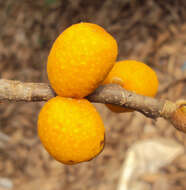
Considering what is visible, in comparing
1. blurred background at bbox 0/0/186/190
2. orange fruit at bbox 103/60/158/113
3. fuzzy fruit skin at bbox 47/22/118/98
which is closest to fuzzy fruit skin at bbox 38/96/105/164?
fuzzy fruit skin at bbox 47/22/118/98

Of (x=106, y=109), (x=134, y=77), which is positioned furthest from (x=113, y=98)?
(x=106, y=109)

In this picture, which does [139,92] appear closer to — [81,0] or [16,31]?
[81,0]

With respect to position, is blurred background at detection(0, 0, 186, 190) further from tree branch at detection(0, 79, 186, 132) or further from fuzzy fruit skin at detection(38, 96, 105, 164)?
fuzzy fruit skin at detection(38, 96, 105, 164)

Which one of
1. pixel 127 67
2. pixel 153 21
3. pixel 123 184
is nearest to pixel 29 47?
pixel 153 21

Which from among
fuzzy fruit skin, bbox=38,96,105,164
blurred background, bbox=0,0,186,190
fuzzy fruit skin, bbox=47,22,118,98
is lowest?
blurred background, bbox=0,0,186,190

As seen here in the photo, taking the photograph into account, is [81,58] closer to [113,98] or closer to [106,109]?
[113,98]

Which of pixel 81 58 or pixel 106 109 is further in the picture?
pixel 106 109

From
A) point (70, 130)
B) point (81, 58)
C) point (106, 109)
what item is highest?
point (81, 58)
